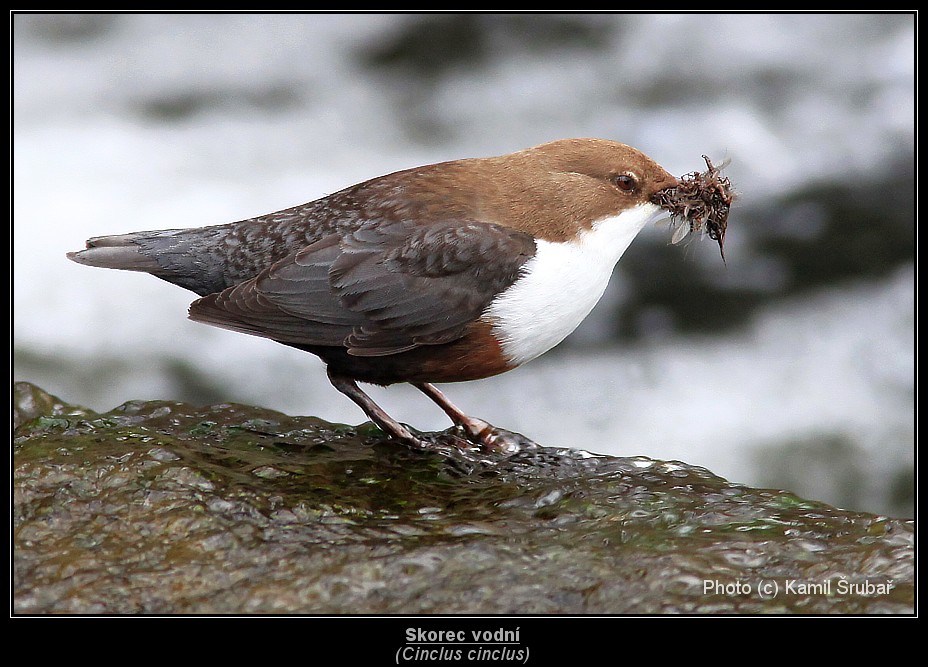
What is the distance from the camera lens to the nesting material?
3582 mm

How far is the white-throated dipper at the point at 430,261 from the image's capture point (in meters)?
3.31

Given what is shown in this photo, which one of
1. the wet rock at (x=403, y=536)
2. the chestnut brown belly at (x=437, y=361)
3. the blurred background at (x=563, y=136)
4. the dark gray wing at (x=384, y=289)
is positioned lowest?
the wet rock at (x=403, y=536)

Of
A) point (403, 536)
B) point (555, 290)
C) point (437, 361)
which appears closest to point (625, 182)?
point (555, 290)

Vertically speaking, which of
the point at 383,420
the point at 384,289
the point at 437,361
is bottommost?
the point at 383,420

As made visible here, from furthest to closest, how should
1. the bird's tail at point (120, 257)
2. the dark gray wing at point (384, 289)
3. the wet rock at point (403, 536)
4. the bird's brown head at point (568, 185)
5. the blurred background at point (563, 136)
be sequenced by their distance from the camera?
the blurred background at point (563, 136) < the bird's tail at point (120, 257) < the bird's brown head at point (568, 185) < the dark gray wing at point (384, 289) < the wet rock at point (403, 536)

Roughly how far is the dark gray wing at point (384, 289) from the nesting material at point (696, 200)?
2.03 ft

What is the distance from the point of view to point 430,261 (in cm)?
332

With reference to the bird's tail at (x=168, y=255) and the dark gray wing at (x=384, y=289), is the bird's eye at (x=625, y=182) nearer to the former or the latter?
the dark gray wing at (x=384, y=289)

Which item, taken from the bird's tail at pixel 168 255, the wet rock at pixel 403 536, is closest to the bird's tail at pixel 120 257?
the bird's tail at pixel 168 255

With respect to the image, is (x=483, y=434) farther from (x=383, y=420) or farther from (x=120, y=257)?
(x=120, y=257)

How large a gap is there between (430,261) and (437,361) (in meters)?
0.36

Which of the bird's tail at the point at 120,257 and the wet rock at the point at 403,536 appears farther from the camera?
the bird's tail at the point at 120,257

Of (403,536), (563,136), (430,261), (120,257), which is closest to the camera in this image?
(403,536)

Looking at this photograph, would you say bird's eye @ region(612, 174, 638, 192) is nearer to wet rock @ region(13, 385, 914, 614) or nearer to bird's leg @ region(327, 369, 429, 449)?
wet rock @ region(13, 385, 914, 614)
